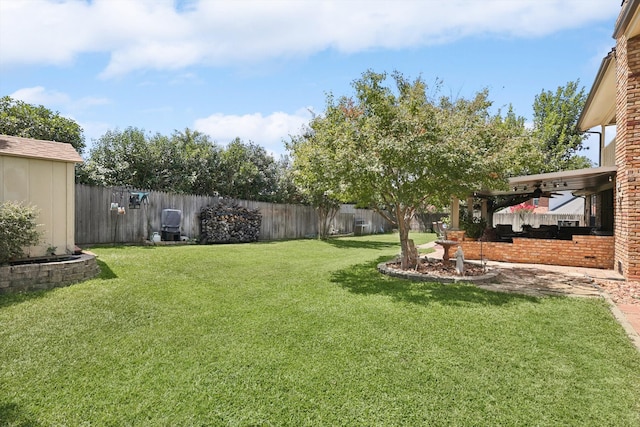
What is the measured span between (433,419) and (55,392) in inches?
118

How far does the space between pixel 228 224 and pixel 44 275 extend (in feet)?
27.5

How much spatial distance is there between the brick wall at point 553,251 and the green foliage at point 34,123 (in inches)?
498

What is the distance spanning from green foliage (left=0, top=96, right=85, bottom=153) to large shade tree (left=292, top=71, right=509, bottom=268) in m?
8.76

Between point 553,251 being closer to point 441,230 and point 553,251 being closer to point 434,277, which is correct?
point 441,230

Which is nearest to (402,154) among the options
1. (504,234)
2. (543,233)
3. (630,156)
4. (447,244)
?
(447,244)

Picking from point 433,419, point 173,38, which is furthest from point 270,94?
point 433,419

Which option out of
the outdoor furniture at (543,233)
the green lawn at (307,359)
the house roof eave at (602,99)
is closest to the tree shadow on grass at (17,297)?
the green lawn at (307,359)

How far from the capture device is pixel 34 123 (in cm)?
1111

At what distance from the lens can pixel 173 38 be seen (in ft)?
27.3

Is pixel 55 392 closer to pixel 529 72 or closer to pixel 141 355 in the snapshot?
pixel 141 355

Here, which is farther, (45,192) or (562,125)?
(562,125)

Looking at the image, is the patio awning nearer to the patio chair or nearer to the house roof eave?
the patio chair

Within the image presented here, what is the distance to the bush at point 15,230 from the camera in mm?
5355

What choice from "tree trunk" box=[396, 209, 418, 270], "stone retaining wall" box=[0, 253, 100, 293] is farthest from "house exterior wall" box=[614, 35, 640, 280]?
"stone retaining wall" box=[0, 253, 100, 293]
